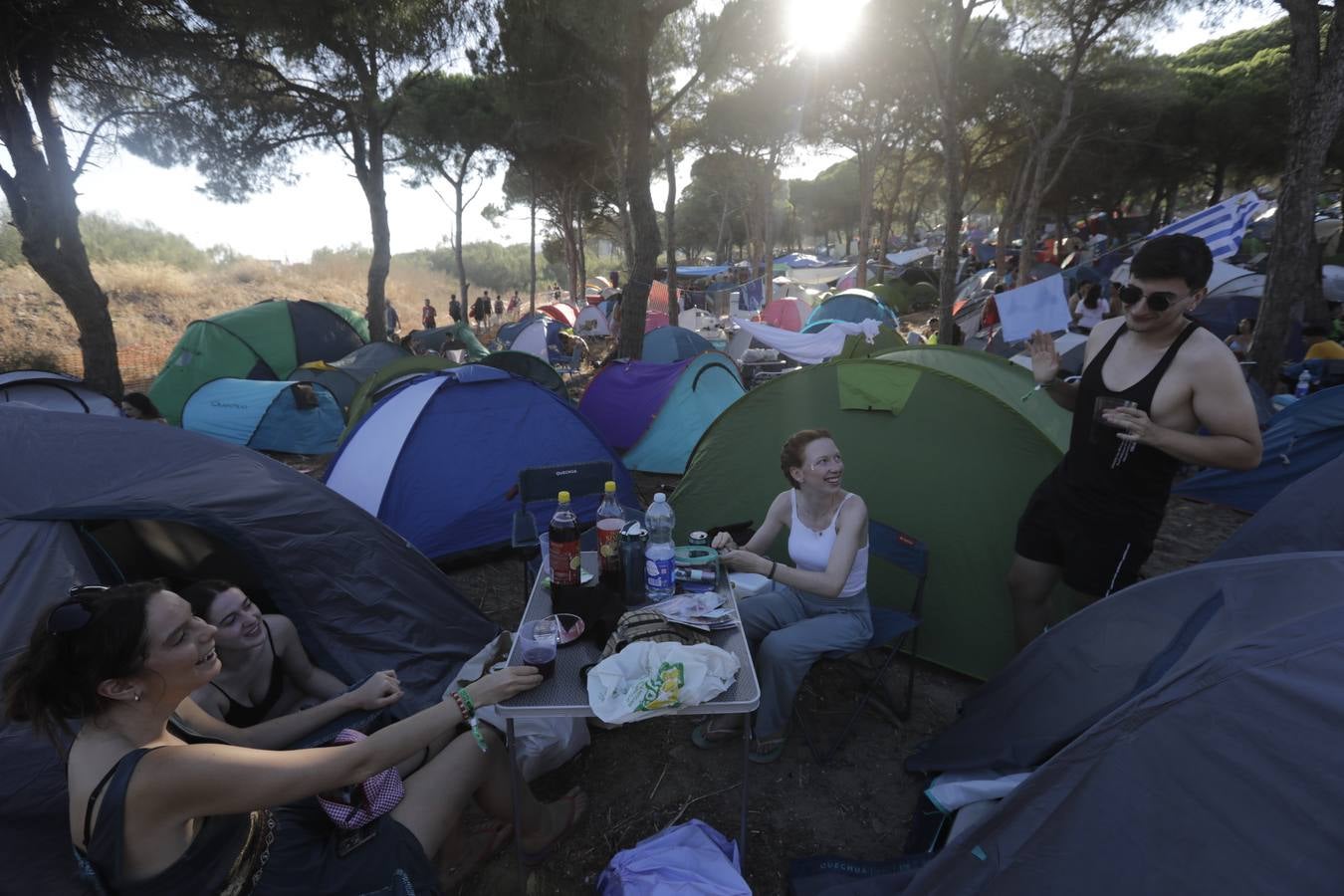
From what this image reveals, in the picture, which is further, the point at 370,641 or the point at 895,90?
the point at 895,90

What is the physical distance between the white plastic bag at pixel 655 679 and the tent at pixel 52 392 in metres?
6.05

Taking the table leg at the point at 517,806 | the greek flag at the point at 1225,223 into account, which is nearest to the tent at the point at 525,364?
the table leg at the point at 517,806

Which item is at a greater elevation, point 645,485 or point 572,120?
point 572,120

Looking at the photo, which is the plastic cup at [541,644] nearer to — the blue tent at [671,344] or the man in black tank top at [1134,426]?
the man in black tank top at [1134,426]

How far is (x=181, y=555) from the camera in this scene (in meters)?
2.82

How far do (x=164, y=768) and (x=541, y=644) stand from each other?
0.88 metres

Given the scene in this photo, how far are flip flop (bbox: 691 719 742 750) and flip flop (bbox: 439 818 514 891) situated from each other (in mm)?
853

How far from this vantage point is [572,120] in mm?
12680

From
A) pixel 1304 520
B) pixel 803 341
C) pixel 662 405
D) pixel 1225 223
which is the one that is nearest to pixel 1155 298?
pixel 1304 520

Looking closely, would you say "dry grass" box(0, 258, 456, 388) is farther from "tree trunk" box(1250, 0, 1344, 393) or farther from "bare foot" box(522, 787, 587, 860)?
"tree trunk" box(1250, 0, 1344, 393)

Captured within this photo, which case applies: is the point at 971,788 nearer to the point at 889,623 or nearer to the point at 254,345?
the point at 889,623

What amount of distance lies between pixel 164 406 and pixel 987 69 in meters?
16.3

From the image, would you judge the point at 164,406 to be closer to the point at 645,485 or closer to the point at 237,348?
the point at 237,348

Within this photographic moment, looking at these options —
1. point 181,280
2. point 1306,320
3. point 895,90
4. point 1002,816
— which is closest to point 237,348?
point 1002,816
